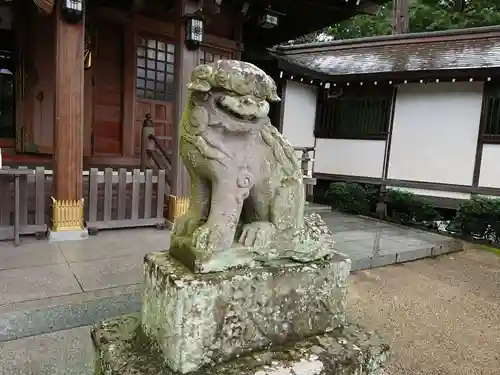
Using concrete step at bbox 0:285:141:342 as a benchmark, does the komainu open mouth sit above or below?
above

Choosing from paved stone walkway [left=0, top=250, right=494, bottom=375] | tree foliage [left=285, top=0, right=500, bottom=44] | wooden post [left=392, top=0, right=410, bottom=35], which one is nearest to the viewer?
paved stone walkway [left=0, top=250, right=494, bottom=375]

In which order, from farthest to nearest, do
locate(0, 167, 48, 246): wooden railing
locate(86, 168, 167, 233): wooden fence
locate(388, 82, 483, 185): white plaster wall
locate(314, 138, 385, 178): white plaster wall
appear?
locate(314, 138, 385, 178): white plaster wall < locate(388, 82, 483, 185): white plaster wall < locate(86, 168, 167, 233): wooden fence < locate(0, 167, 48, 246): wooden railing

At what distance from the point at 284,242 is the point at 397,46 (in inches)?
457

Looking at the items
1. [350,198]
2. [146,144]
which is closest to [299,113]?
[350,198]

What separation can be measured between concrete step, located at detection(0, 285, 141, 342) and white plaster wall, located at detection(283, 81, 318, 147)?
274 inches

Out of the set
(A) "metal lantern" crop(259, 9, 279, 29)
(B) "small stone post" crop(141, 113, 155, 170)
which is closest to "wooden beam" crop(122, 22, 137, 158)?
(B) "small stone post" crop(141, 113, 155, 170)

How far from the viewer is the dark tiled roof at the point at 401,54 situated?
8906 millimetres

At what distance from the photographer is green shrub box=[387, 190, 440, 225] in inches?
343

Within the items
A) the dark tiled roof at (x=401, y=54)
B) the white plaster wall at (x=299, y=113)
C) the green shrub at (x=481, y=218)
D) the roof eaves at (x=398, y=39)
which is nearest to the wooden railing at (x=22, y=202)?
the white plaster wall at (x=299, y=113)

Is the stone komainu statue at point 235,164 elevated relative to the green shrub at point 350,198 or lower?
elevated

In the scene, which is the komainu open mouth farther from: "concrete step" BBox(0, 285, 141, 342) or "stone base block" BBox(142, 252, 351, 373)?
"concrete step" BBox(0, 285, 141, 342)

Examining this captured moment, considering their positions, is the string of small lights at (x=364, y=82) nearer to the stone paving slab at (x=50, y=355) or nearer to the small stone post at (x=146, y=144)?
the small stone post at (x=146, y=144)

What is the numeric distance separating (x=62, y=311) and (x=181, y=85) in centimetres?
348

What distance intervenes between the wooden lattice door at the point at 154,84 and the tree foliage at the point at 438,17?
26.1 ft
